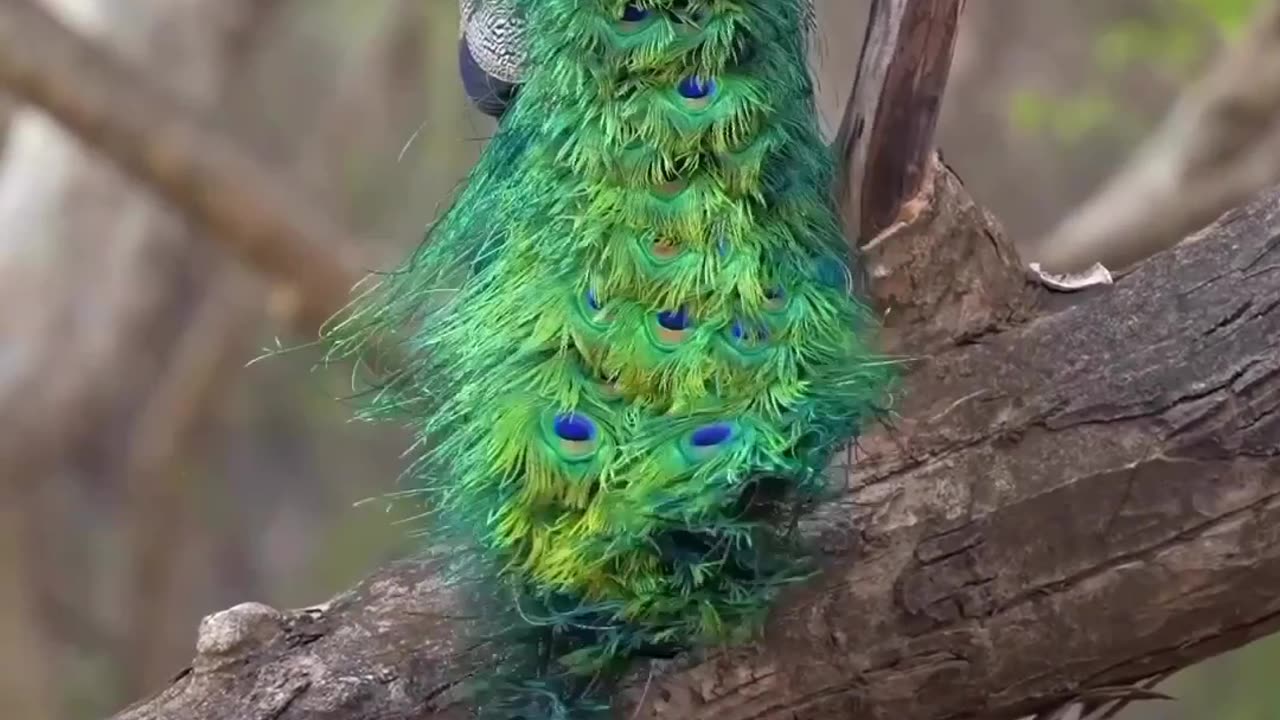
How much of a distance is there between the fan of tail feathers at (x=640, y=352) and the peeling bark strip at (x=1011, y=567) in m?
0.10

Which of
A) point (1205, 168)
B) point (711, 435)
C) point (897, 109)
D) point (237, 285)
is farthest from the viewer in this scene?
point (237, 285)

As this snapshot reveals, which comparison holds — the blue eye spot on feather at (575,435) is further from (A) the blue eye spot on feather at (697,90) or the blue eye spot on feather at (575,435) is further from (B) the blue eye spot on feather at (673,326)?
(A) the blue eye spot on feather at (697,90)

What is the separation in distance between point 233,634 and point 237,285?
10.5 ft

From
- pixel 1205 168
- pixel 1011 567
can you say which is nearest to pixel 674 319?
pixel 1011 567

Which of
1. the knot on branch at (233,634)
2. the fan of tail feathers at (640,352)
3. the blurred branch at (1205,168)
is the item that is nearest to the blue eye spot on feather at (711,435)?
the fan of tail feathers at (640,352)

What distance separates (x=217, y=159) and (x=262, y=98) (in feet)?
10.6

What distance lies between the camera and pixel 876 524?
147 centimetres

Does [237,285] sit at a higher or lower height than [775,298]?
higher

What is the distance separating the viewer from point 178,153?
333 cm

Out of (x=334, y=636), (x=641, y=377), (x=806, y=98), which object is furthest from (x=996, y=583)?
(x=334, y=636)

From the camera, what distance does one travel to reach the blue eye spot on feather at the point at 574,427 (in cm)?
133

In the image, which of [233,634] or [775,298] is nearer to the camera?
[775,298]

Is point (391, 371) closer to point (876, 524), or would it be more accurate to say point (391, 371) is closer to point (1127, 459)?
point (876, 524)

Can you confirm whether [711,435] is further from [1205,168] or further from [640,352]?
[1205,168]
